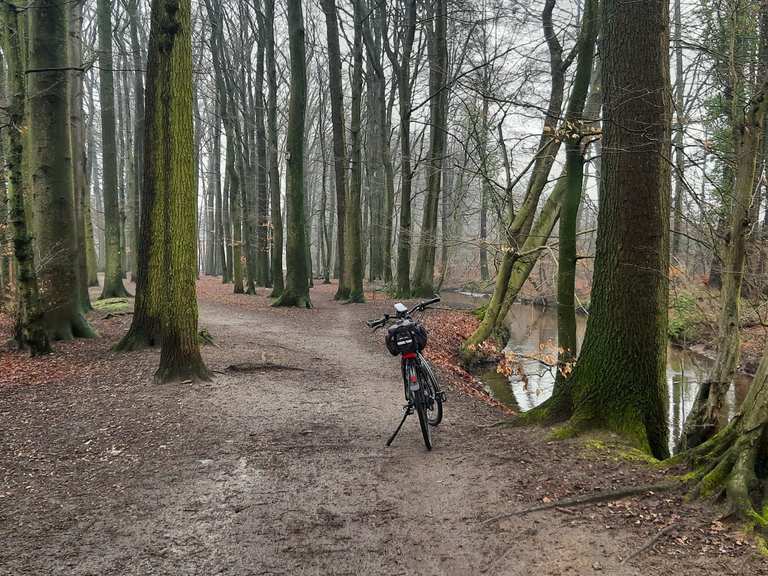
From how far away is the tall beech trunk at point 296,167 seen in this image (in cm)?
1662

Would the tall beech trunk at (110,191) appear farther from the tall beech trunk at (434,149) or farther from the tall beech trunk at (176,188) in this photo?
the tall beech trunk at (176,188)

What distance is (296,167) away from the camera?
17109 mm

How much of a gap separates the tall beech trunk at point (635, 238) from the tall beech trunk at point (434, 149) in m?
9.68

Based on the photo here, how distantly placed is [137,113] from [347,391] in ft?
60.8

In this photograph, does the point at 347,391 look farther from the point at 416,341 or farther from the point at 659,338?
the point at 659,338

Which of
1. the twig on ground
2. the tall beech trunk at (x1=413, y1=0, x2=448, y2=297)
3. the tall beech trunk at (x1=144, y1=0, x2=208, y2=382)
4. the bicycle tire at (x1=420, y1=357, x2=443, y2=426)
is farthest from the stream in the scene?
the tall beech trunk at (x1=144, y1=0, x2=208, y2=382)

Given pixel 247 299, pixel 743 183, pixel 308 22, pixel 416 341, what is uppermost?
pixel 308 22

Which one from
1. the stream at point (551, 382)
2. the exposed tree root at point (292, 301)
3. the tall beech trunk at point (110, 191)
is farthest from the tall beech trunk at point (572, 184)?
the tall beech trunk at point (110, 191)

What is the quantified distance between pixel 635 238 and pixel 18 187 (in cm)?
841

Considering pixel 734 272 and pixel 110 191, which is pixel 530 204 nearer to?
pixel 734 272

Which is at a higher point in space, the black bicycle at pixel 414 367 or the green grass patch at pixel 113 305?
the black bicycle at pixel 414 367

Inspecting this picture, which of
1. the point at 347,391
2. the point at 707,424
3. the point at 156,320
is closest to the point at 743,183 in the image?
the point at 707,424

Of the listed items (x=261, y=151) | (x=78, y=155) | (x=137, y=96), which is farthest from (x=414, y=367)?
(x=261, y=151)

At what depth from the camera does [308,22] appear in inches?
1040
